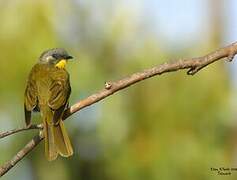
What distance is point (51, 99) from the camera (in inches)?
161

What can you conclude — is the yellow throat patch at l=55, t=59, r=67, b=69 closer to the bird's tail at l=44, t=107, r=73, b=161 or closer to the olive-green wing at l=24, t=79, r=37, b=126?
the olive-green wing at l=24, t=79, r=37, b=126

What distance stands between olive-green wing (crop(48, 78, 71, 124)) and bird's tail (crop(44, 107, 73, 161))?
0.04m

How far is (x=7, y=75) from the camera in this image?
6914 millimetres

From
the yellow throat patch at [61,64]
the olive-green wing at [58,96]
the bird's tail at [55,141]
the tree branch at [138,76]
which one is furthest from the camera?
the yellow throat patch at [61,64]

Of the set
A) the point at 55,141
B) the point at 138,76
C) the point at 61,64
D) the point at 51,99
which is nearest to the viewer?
the point at 138,76

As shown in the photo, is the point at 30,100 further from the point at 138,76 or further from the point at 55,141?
the point at 138,76

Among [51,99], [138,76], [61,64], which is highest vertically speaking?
[61,64]

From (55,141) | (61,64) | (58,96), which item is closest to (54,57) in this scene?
(61,64)

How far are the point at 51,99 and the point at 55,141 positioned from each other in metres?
0.32

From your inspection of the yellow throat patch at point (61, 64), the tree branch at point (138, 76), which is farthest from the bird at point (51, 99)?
the tree branch at point (138, 76)

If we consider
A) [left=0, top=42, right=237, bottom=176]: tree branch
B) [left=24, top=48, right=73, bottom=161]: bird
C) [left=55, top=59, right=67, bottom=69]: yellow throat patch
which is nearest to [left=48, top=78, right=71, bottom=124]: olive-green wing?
[left=24, top=48, right=73, bottom=161]: bird

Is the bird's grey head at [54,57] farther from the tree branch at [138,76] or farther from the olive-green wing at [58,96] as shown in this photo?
the tree branch at [138,76]

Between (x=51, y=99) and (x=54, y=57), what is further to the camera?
(x=54, y=57)

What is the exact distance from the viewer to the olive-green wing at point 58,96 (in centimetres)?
396
